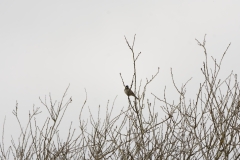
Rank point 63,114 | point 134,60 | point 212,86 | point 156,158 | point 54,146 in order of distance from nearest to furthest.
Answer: point 134,60 < point 212,86 < point 63,114 < point 156,158 < point 54,146

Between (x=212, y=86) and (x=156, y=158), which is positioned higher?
(x=212, y=86)

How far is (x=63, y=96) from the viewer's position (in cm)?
371

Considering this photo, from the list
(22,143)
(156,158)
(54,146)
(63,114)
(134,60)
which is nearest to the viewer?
(134,60)

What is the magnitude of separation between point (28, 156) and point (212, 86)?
8.96 feet

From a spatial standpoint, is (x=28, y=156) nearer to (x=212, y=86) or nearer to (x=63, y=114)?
(x=63, y=114)

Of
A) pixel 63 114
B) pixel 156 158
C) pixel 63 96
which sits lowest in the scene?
pixel 156 158

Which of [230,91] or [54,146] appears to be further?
[54,146]

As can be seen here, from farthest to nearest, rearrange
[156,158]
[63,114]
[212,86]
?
[156,158], [63,114], [212,86]

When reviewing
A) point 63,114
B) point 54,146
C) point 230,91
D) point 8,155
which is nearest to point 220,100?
point 230,91

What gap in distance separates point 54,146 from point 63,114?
→ 1105 mm

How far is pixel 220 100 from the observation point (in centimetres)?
338

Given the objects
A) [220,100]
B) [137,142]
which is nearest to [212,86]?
[220,100]

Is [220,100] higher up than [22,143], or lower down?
lower down

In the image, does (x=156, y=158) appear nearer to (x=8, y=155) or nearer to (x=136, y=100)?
(x=136, y=100)
